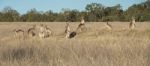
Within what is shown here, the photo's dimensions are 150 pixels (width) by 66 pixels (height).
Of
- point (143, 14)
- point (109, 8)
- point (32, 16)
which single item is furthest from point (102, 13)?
point (143, 14)

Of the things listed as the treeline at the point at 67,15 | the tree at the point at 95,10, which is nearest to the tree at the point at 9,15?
the treeline at the point at 67,15

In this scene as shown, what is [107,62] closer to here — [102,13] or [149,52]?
[149,52]

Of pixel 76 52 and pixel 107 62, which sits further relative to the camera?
pixel 76 52

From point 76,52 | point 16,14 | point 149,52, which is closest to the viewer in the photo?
point 149,52

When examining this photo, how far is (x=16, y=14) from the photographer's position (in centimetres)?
9219

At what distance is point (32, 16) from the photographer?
87.9 m

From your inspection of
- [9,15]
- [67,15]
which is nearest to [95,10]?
[67,15]

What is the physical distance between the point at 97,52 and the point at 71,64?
77.6 inches

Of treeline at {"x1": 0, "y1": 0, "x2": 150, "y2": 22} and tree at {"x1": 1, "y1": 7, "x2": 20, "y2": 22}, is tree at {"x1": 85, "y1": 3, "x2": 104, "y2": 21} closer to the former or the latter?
treeline at {"x1": 0, "y1": 0, "x2": 150, "y2": 22}

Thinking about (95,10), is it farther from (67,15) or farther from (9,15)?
(9,15)

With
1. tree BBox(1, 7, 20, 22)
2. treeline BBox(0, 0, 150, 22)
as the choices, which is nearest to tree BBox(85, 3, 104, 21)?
treeline BBox(0, 0, 150, 22)

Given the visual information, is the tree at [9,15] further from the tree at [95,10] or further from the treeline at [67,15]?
the tree at [95,10]

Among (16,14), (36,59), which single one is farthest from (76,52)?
(16,14)

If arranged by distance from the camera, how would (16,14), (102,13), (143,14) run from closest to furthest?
(143,14) → (102,13) → (16,14)
